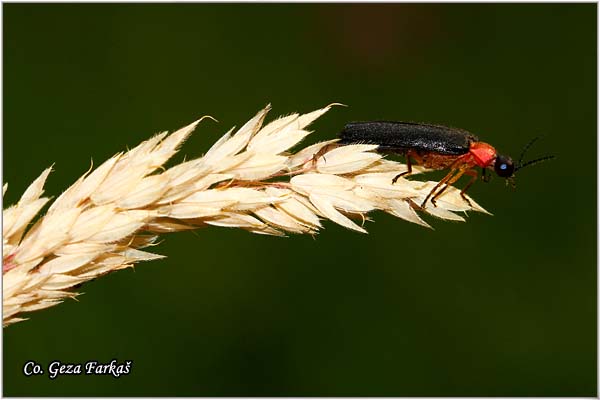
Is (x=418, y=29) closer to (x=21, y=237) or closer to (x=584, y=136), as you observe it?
(x=584, y=136)

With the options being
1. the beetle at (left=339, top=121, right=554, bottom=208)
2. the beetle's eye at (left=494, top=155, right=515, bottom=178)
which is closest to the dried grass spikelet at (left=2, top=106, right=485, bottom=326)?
the beetle at (left=339, top=121, right=554, bottom=208)

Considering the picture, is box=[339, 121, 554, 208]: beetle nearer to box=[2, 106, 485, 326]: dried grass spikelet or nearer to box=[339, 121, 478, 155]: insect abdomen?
box=[339, 121, 478, 155]: insect abdomen

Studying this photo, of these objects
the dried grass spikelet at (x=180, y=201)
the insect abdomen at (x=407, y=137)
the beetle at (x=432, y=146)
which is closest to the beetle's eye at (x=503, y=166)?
the beetle at (x=432, y=146)

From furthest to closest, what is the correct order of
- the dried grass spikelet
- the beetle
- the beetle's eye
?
the beetle's eye < the beetle < the dried grass spikelet

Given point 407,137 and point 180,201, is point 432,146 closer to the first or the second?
point 407,137

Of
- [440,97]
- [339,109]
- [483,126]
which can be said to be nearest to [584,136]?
[483,126]
